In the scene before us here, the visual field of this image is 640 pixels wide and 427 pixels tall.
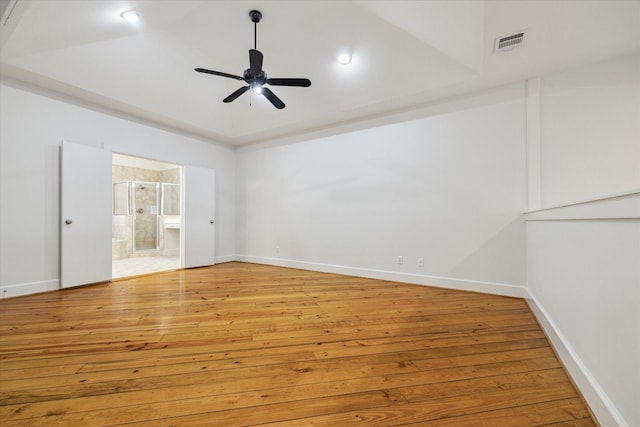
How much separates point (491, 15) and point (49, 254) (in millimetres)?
5875

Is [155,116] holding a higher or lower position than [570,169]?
higher

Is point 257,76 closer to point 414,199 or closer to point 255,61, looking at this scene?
point 255,61

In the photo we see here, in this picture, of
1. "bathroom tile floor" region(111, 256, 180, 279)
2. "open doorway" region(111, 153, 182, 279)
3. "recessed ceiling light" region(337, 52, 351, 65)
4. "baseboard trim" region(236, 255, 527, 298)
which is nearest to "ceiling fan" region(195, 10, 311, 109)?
"recessed ceiling light" region(337, 52, 351, 65)

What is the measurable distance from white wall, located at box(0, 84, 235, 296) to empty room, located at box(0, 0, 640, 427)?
25 millimetres

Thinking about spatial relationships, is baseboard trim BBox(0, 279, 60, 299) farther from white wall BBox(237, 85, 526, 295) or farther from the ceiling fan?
the ceiling fan

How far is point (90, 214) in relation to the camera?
12.2 ft

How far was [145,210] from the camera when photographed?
277 inches

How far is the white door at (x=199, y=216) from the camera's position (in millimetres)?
5016

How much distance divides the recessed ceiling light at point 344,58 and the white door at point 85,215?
3.83m

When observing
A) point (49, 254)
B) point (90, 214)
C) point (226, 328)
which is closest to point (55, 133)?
point (90, 214)

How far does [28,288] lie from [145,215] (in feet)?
13.4

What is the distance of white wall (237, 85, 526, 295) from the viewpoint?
3234 millimetres

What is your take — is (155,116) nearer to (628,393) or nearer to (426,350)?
(426,350)

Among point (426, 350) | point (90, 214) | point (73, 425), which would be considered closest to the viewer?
point (73, 425)
